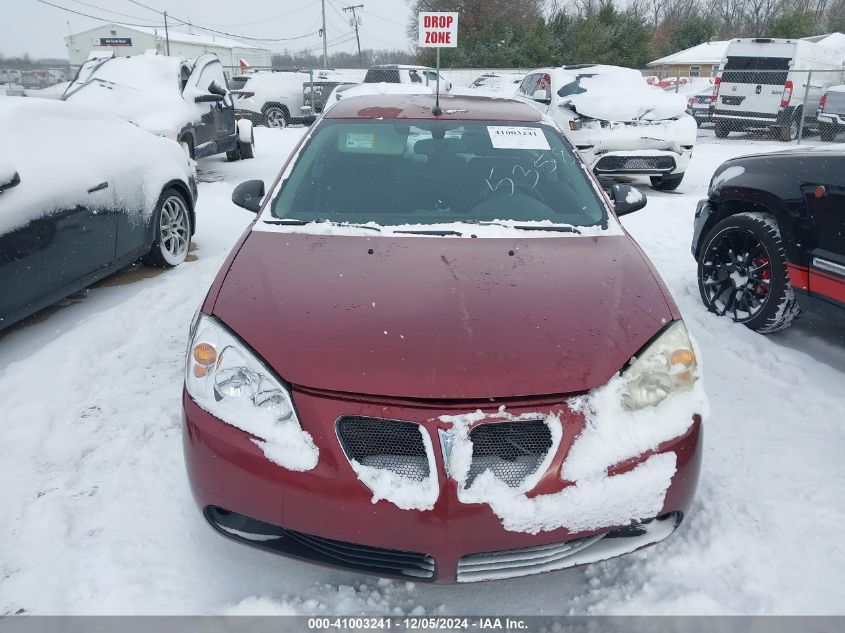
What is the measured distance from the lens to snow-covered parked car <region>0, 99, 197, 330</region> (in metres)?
3.62

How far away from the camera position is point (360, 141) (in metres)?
3.33

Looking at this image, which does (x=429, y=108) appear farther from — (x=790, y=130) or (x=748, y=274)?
(x=790, y=130)

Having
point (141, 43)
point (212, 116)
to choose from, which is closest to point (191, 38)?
point (141, 43)

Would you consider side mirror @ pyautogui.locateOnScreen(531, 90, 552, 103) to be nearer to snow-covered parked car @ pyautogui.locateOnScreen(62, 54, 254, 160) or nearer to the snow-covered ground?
snow-covered parked car @ pyautogui.locateOnScreen(62, 54, 254, 160)

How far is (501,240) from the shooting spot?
Answer: 274cm

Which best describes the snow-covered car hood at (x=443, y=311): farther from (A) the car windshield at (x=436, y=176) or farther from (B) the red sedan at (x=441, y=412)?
(A) the car windshield at (x=436, y=176)

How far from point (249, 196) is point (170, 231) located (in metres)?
2.46

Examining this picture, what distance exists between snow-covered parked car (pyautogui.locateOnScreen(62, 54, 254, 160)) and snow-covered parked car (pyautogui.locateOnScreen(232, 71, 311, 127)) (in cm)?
684

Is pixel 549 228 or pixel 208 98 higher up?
pixel 208 98

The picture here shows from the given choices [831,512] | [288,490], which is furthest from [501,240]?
[831,512]

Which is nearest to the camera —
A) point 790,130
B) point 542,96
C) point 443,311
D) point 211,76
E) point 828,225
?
point 443,311

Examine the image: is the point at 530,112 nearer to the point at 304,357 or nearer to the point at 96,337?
the point at 304,357

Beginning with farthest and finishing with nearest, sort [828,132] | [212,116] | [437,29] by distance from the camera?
[828,132] < [212,116] < [437,29]

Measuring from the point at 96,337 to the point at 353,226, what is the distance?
7.21 ft
